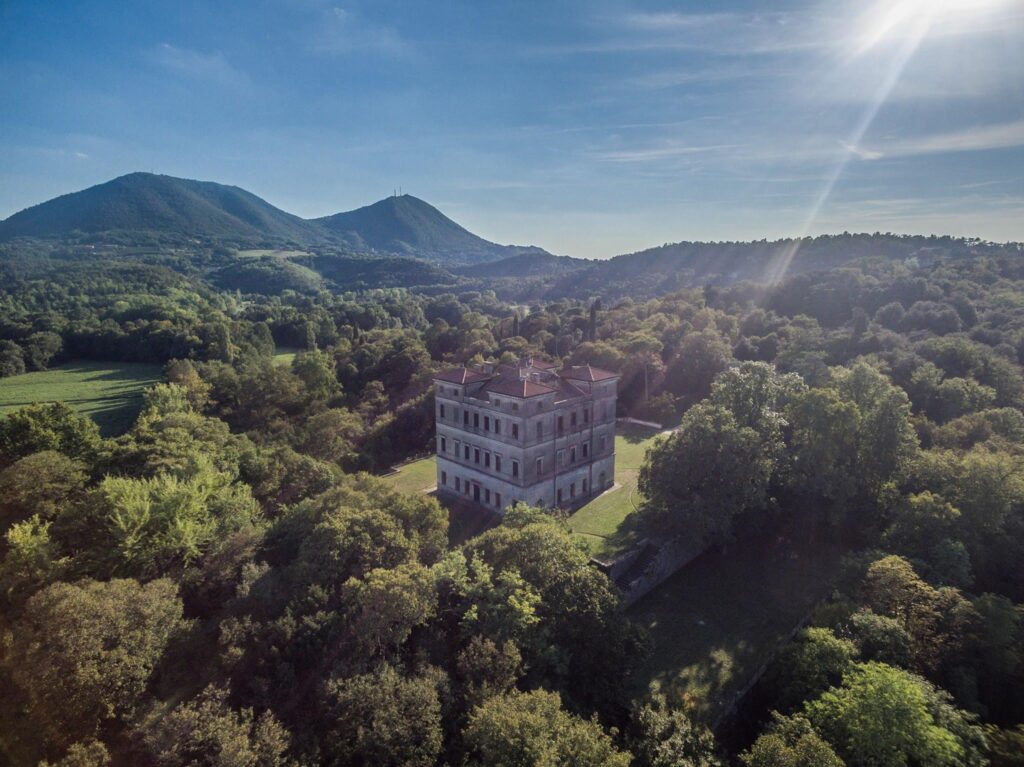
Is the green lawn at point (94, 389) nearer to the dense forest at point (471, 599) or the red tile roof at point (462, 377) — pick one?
the dense forest at point (471, 599)

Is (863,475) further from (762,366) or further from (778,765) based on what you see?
(778,765)

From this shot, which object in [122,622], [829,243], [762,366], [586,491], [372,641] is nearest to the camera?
[122,622]

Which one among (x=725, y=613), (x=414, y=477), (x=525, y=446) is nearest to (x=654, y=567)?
(x=725, y=613)

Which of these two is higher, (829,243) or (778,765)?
(829,243)

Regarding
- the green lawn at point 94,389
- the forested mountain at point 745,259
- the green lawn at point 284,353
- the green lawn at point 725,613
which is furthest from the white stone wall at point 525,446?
the forested mountain at point 745,259

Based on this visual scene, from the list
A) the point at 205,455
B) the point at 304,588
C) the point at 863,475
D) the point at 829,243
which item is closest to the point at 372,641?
the point at 304,588
